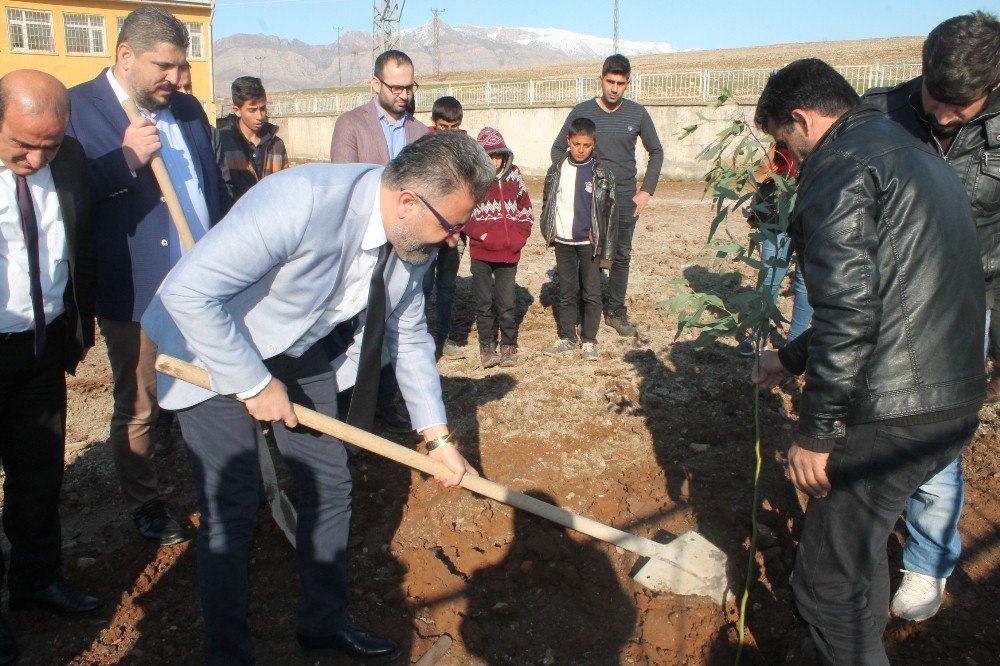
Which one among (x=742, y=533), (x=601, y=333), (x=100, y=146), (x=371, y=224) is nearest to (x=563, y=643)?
(x=742, y=533)

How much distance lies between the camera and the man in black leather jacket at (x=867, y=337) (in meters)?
2.04

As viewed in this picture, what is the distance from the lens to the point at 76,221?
2832 mm

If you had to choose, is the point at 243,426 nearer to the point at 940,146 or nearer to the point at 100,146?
the point at 100,146

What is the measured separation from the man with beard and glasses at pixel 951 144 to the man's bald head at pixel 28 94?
3.03 meters

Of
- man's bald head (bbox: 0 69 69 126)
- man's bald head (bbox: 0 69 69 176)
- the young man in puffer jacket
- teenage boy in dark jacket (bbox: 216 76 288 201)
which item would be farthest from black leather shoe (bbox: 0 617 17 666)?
the young man in puffer jacket

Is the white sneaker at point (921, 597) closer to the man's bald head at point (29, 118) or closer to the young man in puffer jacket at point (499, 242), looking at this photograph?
the young man in puffer jacket at point (499, 242)

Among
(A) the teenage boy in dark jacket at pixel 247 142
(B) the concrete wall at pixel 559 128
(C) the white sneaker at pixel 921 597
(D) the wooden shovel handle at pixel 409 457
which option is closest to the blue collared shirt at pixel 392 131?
(A) the teenage boy in dark jacket at pixel 247 142

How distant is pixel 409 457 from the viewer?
261 centimetres

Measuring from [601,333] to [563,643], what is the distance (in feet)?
12.2

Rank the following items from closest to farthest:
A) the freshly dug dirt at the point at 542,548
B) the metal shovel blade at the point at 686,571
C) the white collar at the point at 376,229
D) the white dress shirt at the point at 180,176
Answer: the white collar at the point at 376,229, the freshly dug dirt at the point at 542,548, the metal shovel blade at the point at 686,571, the white dress shirt at the point at 180,176

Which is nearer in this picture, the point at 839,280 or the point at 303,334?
the point at 839,280

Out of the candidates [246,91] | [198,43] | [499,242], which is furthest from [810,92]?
[198,43]

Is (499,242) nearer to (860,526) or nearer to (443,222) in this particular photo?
(443,222)

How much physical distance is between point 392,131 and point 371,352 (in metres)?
2.62
